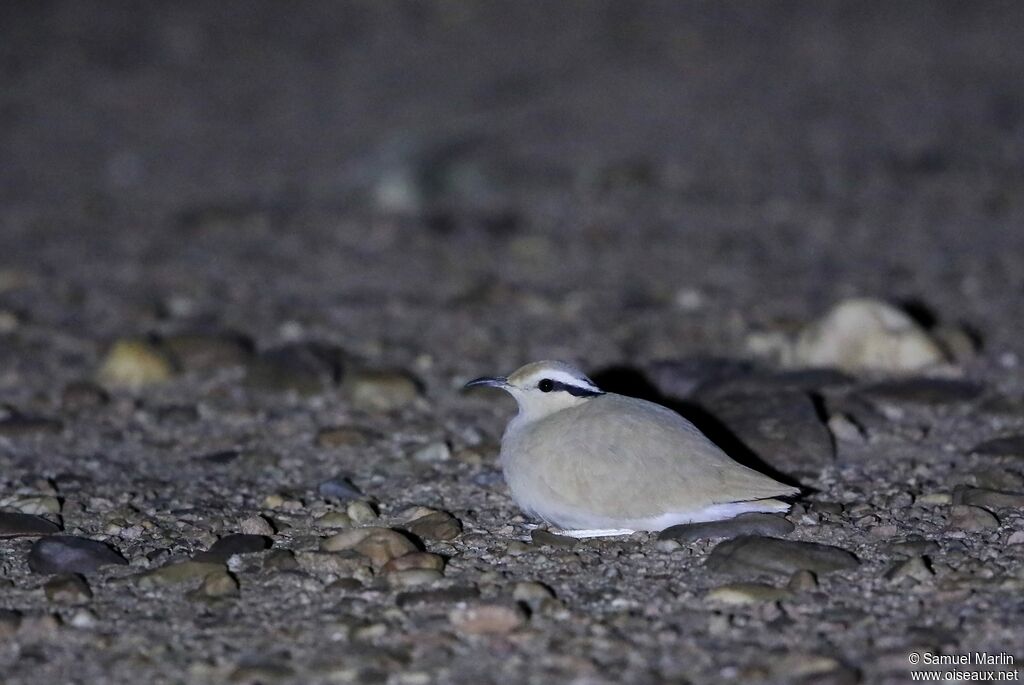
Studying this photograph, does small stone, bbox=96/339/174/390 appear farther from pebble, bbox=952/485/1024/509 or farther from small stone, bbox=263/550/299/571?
pebble, bbox=952/485/1024/509

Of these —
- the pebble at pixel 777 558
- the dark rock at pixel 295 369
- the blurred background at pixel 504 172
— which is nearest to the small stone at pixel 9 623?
the pebble at pixel 777 558

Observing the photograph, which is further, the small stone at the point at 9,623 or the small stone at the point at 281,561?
the small stone at the point at 281,561

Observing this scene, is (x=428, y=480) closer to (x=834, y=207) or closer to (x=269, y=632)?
(x=269, y=632)

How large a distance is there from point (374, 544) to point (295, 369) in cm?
266

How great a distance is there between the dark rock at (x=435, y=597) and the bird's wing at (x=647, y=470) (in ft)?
1.97

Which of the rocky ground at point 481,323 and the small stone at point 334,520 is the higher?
the rocky ground at point 481,323

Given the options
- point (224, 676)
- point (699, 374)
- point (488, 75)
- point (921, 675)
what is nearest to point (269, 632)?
point (224, 676)

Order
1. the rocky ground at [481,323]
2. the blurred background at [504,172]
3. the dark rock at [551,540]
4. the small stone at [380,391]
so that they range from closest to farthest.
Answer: the rocky ground at [481,323] < the dark rock at [551,540] < the small stone at [380,391] < the blurred background at [504,172]

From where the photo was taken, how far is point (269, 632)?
4.16 meters

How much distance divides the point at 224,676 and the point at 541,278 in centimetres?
573

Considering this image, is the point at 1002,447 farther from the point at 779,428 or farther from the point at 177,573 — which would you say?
the point at 177,573

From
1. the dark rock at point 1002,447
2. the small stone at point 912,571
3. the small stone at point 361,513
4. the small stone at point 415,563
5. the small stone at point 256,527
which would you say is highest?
the dark rock at point 1002,447

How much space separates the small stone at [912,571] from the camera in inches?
174

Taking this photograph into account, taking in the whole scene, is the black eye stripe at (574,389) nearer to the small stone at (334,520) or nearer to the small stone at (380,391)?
the small stone at (334,520)
